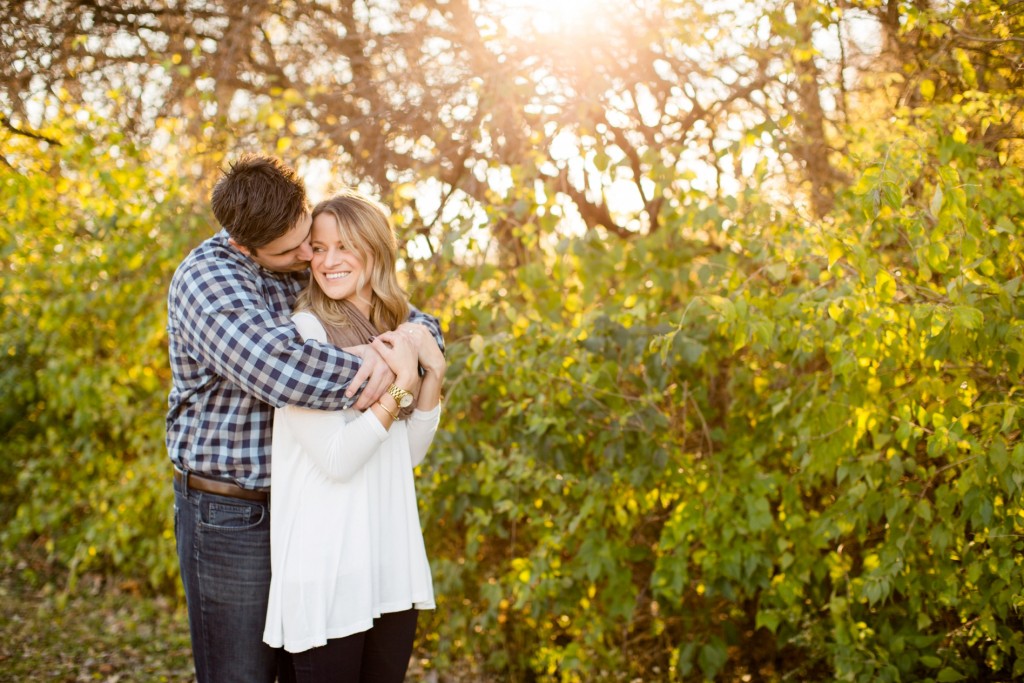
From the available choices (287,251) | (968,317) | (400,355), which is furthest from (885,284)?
(287,251)

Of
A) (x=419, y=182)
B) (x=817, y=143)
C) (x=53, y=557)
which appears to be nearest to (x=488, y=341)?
(x=419, y=182)

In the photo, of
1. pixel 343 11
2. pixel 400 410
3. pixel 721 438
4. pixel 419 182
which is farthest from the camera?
pixel 343 11

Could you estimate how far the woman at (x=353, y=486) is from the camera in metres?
1.92

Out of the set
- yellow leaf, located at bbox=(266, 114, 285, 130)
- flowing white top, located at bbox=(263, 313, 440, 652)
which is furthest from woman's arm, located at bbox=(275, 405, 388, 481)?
yellow leaf, located at bbox=(266, 114, 285, 130)

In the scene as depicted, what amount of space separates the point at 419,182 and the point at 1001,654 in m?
2.80

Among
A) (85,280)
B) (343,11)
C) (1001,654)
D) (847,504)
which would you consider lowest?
(1001,654)

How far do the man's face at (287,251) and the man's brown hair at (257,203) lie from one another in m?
0.03

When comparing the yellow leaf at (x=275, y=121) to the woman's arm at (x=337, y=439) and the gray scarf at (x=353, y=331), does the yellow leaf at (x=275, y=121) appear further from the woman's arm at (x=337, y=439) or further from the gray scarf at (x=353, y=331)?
the woman's arm at (x=337, y=439)

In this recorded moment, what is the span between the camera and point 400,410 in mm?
2100

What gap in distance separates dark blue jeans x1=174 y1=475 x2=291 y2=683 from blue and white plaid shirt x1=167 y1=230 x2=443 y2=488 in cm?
9

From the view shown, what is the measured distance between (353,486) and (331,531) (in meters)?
0.11

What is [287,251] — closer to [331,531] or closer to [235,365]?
[235,365]

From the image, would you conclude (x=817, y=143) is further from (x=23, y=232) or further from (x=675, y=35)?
(x=23, y=232)

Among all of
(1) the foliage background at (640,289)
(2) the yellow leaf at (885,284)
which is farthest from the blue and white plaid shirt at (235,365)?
(2) the yellow leaf at (885,284)
